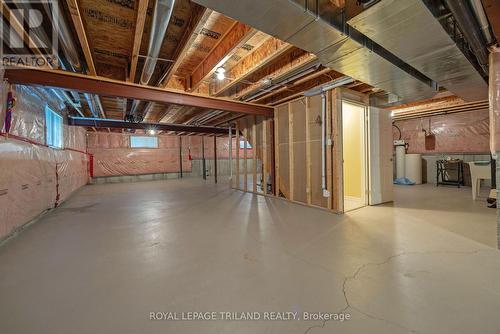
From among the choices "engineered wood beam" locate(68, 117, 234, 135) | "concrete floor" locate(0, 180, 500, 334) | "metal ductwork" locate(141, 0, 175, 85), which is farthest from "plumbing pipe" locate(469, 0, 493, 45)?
"engineered wood beam" locate(68, 117, 234, 135)

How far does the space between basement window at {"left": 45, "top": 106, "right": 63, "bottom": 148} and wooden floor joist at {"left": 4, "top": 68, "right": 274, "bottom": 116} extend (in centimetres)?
170

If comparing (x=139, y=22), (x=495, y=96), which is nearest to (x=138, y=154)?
(x=139, y=22)

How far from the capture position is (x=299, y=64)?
2922 mm

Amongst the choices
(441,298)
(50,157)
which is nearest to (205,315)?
(441,298)

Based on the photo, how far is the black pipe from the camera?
1.67 metres

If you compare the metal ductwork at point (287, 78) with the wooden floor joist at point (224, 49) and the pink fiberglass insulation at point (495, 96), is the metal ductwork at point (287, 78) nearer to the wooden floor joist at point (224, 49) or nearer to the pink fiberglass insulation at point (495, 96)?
the wooden floor joist at point (224, 49)

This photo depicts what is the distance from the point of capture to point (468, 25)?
6.23 feet

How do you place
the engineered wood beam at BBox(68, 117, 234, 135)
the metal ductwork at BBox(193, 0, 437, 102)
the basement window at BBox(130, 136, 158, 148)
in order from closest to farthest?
the metal ductwork at BBox(193, 0, 437, 102) < the engineered wood beam at BBox(68, 117, 234, 135) < the basement window at BBox(130, 136, 158, 148)

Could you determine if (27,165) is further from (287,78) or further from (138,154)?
(138,154)

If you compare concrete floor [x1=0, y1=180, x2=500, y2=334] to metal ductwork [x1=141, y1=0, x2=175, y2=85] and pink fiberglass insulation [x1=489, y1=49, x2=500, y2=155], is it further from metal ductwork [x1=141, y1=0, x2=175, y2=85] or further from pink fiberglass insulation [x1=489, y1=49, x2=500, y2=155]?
metal ductwork [x1=141, y1=0, x2=175, y2=85]

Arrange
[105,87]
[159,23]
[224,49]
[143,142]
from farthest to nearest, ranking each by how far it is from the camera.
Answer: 1. [143,142]
2. [105,87]
3. [224,49]
4. [159,23]

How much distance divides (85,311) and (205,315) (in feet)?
2.62
